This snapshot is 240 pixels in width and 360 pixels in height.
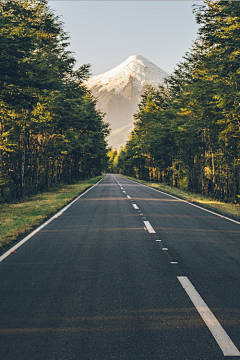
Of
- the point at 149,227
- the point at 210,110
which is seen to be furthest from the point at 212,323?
the point at 210,110

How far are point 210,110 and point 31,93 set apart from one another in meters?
14.4

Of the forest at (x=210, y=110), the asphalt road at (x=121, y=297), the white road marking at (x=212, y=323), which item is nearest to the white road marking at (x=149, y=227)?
the asphalt road at (x=121, y=297)

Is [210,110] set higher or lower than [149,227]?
higher

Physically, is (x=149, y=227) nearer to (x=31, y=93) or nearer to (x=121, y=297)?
(x=121, y=297)

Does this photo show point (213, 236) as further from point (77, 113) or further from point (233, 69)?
point (77, 113)

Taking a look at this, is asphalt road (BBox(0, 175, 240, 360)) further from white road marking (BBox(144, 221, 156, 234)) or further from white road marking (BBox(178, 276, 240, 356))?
white road marking (BBox(144, 221, 156, 234))

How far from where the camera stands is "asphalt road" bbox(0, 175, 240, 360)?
3.27 meters

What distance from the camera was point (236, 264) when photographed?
20.1 feet

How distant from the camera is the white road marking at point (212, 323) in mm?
3208

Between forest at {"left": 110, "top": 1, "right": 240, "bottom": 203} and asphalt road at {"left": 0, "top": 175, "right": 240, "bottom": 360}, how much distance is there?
10.4 metres

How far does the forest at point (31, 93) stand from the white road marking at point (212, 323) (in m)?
9.73

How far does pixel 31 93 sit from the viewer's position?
13.2m

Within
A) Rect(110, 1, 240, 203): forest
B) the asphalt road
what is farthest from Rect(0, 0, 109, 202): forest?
Rect(110, 1, 240, 203): forest

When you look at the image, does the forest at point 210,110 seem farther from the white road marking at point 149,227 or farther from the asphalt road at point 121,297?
the asphalt road at point 121,297
